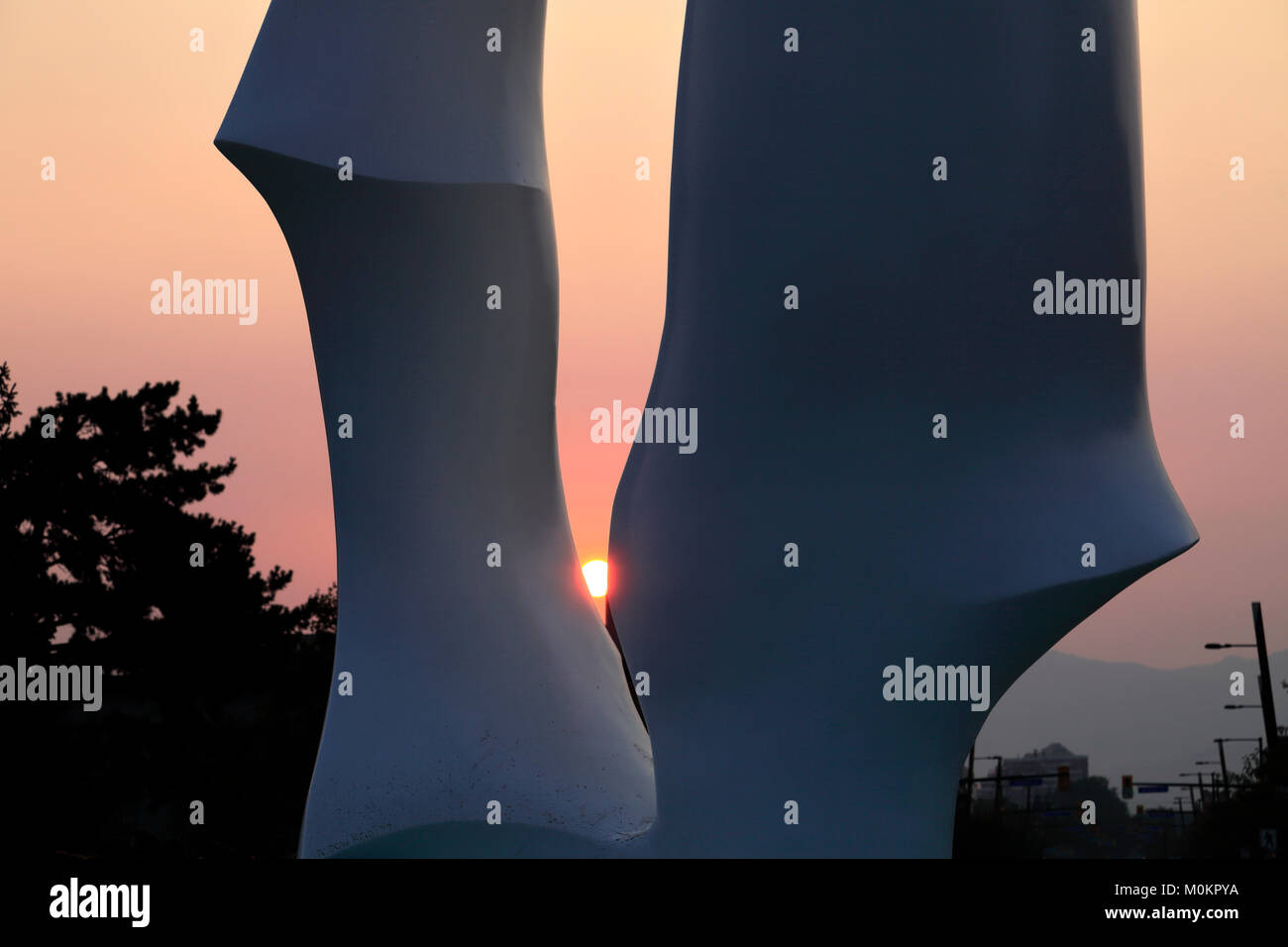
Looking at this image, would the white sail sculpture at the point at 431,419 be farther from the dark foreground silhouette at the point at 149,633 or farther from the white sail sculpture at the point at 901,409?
the dark foreground silhouette at the point at 149,633

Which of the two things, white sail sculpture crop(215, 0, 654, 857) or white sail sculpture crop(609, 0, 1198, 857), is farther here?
white sail sculpture crop(215, 0, 654, 857)

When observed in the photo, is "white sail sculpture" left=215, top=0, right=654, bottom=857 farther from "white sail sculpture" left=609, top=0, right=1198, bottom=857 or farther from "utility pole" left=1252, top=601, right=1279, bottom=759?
"utility pole" left=1252, top=601, right=1279, bottom=759

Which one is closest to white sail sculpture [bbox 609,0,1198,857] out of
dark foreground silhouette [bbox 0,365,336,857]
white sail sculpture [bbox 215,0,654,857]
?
white sail sculpture [bbox 215,0,654,857]

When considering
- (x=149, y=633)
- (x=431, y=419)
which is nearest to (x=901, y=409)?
(x=431, y=419)

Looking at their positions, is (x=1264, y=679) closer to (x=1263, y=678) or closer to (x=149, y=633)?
(x=1263, y=678)

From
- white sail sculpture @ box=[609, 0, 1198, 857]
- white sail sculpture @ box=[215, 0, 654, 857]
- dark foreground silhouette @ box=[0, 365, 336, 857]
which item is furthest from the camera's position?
dark foreground silhouette @ box=[0, 365, 336, 857]

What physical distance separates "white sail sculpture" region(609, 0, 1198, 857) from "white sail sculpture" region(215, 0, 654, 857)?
1692 millimetres

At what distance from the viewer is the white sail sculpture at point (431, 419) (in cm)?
801

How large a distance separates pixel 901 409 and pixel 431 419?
292 cm

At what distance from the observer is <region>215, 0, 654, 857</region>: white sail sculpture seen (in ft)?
26.3

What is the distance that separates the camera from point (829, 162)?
255 inches

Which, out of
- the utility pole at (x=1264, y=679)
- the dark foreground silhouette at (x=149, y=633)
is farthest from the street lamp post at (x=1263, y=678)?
the dark foreground silhouette at (x=149, y=633)

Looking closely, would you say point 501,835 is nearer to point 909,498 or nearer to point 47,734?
point 909,498

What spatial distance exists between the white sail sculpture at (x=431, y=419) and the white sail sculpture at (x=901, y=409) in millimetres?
1692
